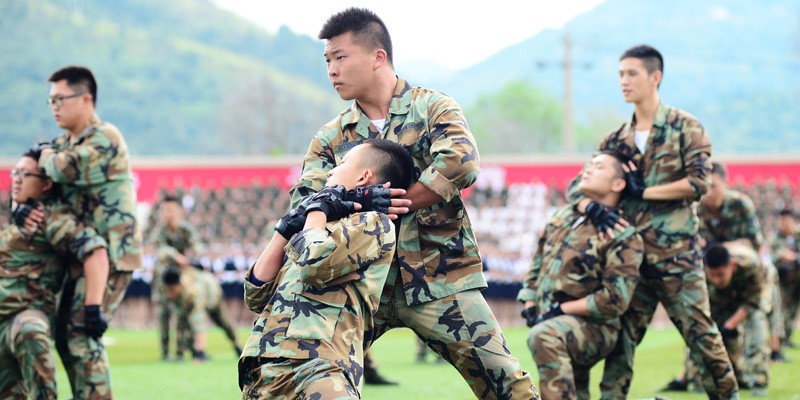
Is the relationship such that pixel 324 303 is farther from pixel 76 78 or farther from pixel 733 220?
pixel 733 220

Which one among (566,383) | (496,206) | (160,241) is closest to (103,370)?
(566,383)

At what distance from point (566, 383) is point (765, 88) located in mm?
169377

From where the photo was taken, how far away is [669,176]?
7.99 meters

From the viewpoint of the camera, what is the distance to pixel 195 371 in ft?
42.2

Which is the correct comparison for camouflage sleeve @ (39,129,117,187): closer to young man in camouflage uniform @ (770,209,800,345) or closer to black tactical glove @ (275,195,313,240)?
black tactical glove @ (275,195,313,240)

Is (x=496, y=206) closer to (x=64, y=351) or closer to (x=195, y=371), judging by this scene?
(x=195, y=371)

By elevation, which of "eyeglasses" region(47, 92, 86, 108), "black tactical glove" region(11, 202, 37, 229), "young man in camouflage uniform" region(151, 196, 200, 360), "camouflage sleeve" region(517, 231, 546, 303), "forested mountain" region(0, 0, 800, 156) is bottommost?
"forested mountain" region(0, 0, 800, 156)

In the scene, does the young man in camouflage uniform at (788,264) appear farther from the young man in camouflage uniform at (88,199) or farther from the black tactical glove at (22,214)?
the black tactical glove at (22,214)

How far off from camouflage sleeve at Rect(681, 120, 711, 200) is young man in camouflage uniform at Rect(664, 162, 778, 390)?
249 cm

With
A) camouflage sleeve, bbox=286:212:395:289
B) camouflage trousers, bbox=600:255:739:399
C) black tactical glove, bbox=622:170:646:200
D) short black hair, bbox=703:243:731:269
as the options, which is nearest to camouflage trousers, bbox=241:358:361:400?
camouflage sleeve, bbox=286:212:395:289

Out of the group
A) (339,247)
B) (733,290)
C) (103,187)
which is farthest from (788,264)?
(339,247)

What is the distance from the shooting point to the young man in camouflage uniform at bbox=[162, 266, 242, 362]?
46.4 ft

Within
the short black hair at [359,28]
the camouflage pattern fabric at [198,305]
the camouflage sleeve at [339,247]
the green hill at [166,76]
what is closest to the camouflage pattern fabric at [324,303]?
the camouflage sleeve at [339,247]

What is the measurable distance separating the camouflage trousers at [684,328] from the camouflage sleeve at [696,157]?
48cm
